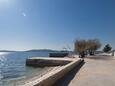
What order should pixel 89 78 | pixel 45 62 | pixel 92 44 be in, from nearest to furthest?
pixel 89 78
pixel 45 62
pixel 92 44

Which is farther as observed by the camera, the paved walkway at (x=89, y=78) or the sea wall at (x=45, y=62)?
the sea wall at (x=45, y=62)

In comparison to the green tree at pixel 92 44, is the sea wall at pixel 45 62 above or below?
below

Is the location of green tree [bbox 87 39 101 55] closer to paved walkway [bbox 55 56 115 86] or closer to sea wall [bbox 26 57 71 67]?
sea wall [bbox 26 57 71 67]

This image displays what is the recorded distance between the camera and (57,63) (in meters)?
28.1

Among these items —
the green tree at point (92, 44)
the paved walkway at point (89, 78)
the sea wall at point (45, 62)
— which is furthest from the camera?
the green tree at point (92, 44)

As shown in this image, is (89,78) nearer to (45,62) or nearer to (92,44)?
(45,62)

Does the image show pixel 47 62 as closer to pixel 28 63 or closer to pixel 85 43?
pixel 28 63

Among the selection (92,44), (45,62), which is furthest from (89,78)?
(92,44)

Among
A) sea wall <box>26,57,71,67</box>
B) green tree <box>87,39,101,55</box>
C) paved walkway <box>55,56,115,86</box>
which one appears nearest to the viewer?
paved walkway <box>55,56,115,86</box>

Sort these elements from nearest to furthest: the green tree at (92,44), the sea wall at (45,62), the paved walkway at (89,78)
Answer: the paved walkway at (89,78) → the sea wall at (45,62) → the green tree at (92,44)

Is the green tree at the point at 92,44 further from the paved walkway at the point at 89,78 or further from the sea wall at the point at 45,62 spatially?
the paved walkway at the point at 89,78

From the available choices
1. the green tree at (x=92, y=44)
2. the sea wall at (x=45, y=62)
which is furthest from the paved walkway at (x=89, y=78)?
the green tree at (x=92, y=44)

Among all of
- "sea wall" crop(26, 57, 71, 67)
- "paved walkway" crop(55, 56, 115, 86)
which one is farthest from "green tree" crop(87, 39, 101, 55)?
"paved walkway" crop(55, 56, 115, 86)

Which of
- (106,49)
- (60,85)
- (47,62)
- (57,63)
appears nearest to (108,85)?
(60,85)
